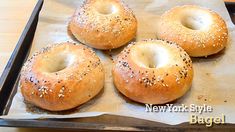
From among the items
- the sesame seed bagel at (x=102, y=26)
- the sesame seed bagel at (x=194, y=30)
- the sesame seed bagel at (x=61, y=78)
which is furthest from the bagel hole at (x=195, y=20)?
the sesame seed bagel at (x=61, y=78)

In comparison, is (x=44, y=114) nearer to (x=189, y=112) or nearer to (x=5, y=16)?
(x=189, y=112)

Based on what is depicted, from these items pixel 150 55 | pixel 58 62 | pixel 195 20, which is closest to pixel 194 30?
pixel 195 20

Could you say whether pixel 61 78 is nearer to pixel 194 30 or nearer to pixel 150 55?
pixel 150 55

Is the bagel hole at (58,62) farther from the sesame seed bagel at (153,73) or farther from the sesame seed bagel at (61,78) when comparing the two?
the sesame seed bagel at (153,73)

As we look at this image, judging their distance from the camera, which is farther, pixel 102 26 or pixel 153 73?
pixel 102 26

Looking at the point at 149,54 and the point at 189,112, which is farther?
the point at 149,54

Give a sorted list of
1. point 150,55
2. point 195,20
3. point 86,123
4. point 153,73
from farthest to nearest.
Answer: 1. point 195,20
2. point 150,55
3. point 153,73
4. point 86,123

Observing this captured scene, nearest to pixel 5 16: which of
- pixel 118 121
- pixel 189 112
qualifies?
pixel 118 121
